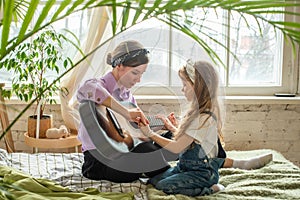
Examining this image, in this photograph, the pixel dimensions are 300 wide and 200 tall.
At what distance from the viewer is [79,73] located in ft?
9.65

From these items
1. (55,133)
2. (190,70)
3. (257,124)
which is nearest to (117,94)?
(190,70)

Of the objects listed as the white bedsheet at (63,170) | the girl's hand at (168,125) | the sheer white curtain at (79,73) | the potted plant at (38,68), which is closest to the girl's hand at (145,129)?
the girl's hand at (168,125)

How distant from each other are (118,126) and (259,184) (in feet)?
2.29

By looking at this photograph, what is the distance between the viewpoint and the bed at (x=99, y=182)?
6.53 feet

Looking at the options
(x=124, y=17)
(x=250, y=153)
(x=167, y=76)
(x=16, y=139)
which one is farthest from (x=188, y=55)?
(x=124, y=17)

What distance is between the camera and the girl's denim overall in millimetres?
2086

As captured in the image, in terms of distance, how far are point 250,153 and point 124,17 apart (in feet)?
5.86

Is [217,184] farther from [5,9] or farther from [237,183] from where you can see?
[5,9]

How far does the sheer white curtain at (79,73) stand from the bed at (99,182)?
421 millimetres

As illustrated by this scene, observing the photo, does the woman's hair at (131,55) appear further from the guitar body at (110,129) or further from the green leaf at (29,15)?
the green leaf at (29,15)

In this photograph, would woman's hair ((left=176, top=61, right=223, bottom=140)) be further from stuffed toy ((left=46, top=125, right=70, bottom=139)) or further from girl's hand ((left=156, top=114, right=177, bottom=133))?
stuffed toy ((left=46, top=125, right=70, bottom=139))

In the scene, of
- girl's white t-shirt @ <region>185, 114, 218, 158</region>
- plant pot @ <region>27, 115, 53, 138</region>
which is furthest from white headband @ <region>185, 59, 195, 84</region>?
plant pot @ <region>27, 115, 53, 138</region>

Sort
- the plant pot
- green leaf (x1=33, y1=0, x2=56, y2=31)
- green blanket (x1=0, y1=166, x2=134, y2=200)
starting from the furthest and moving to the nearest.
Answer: the plant pot
green blanket (x1=0, y1=166, x2=134, y2=200)
green leaf (x1=33, y1=0, x2=56, y2=31)

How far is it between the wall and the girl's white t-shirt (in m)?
0.90
